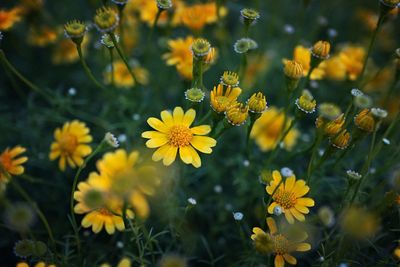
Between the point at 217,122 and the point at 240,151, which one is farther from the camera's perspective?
the point at 240,151

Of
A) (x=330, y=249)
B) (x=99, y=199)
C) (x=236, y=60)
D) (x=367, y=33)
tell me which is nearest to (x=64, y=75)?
(x=236, y=60)

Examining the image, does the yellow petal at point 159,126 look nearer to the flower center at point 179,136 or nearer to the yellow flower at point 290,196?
the flower center at point 179,136

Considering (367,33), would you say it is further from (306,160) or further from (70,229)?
(70,229)

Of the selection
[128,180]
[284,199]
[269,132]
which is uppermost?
[128,180]

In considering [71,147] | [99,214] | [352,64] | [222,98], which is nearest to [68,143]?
[71,147]

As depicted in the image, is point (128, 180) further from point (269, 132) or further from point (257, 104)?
point (269, 132)

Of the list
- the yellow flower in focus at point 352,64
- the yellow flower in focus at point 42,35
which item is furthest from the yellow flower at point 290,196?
the yellow flower in focus at point 42,35
